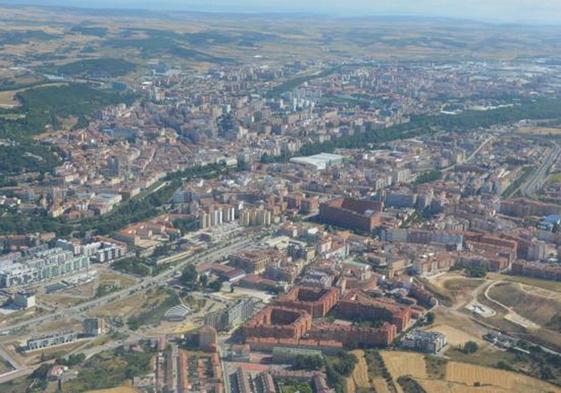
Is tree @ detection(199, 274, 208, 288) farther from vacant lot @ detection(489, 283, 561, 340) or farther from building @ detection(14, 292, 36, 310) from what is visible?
vacant lot @ detection(489, 283, 561, 340)

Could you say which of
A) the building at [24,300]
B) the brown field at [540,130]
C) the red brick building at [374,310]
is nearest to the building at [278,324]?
the red brick building at [374,310]

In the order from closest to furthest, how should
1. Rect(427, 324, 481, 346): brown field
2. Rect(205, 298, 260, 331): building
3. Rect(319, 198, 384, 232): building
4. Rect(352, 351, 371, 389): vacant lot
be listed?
Rect(352, 351, 371, 389): vacant lot, Rect(427, 324, 481, 346): brown field, Rect(205, 298, 260, 331): building, Rect(319, 198, 384, 232): building

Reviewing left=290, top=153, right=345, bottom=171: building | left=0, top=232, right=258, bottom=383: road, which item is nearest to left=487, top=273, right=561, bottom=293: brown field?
left=0, top=232, right=258, bottom=383: road

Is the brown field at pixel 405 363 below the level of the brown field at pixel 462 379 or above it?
below

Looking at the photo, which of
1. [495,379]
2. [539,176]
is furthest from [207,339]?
[539,176]

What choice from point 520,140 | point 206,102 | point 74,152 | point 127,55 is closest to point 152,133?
point 74,152

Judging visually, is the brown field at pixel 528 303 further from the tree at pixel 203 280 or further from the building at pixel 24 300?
the building at pixel 24 300
